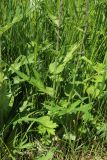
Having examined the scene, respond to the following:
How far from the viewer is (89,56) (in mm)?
1512

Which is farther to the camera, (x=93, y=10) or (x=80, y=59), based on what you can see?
(x=93, y=10)

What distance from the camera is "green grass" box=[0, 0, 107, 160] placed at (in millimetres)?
1389

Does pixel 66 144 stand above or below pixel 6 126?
below

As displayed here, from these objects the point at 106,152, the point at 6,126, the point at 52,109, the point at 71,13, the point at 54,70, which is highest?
the point at 71,13

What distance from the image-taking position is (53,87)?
1.41m

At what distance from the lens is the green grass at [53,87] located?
4.56 feet

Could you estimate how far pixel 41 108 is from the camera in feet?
4.90

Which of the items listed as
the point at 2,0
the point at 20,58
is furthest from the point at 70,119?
the point at 2,0

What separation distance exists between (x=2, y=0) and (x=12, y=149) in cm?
67

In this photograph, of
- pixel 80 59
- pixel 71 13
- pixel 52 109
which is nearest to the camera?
pixel 52 109

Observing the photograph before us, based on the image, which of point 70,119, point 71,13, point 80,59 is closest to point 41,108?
point 70,119

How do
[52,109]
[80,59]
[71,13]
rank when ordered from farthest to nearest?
[71,13]
[80,59]
[52,109]

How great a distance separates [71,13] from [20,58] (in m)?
0.31

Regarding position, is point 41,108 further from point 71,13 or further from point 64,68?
point 71,13
